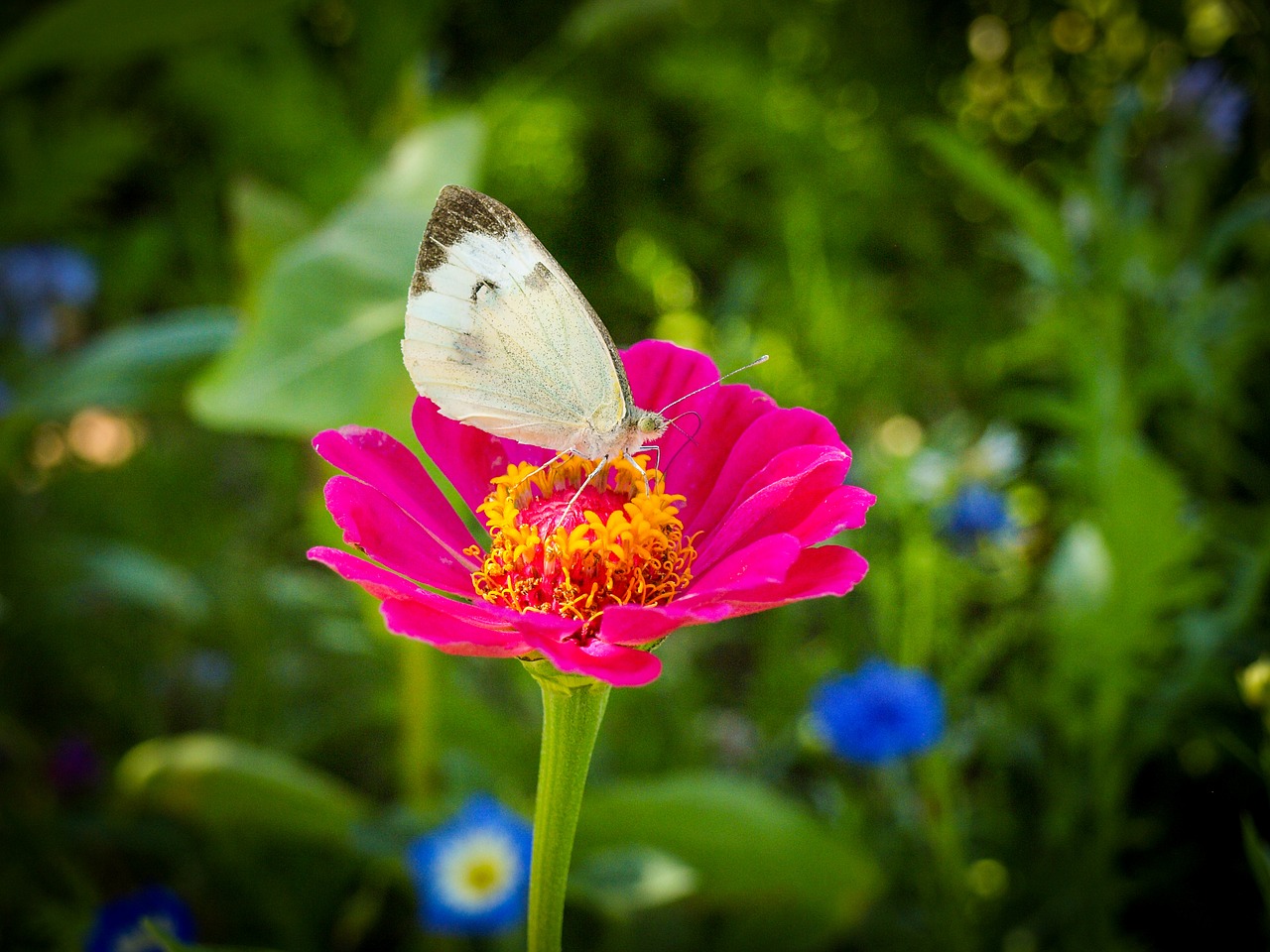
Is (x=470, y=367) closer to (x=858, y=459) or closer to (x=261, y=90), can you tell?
(x=858, y=459)

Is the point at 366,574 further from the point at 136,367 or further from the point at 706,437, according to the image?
the point at 136,367

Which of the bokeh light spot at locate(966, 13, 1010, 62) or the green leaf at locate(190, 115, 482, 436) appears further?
the bokeh light spot at locate(966, 13, 1010, 62)

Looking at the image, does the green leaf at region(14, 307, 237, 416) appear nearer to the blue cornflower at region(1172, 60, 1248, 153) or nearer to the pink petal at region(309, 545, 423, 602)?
the pink petal at region(309, 545, 423, 602)

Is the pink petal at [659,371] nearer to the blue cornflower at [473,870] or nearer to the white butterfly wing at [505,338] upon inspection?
the white butterfly wing at [505,338]

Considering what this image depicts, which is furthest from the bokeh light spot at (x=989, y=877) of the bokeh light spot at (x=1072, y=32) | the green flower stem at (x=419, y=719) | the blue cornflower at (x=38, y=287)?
the blue cornflower at (x=38, y=287)

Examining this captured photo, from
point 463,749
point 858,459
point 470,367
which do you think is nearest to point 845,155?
point 858,459

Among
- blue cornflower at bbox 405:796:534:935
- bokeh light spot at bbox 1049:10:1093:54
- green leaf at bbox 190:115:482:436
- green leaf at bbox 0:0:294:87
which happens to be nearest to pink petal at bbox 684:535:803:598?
green leaf at bbox 190:115:482:436
